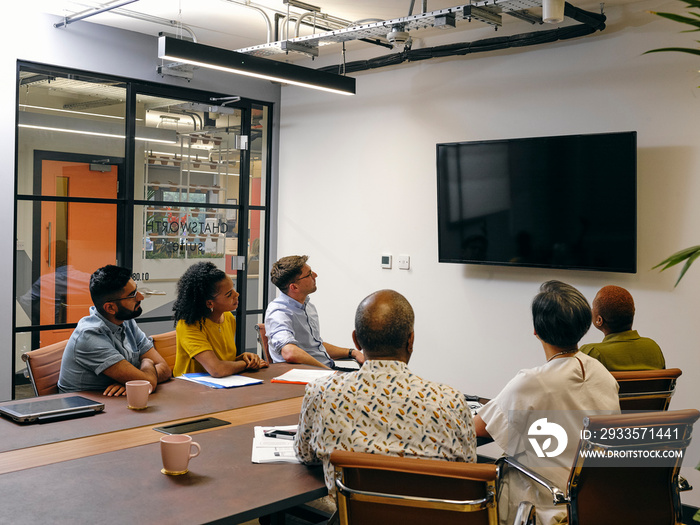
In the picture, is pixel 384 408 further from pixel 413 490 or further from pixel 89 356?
pixel 89 356

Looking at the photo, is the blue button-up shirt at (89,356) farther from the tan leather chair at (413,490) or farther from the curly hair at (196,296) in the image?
the tan leather chair at (413,490)

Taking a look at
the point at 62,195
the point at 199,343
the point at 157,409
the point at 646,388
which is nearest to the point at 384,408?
the point at 157,409

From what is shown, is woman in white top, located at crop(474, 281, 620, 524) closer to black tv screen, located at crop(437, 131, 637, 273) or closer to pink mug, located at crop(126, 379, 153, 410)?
pink mug, located at crop(126, 379, 153, 410)

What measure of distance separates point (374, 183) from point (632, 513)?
3.75 meters

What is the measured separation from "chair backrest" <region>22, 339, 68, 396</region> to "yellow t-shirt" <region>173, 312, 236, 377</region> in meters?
0.53

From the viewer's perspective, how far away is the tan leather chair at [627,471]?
6.47 feet

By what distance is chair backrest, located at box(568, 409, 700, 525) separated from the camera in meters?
1.97

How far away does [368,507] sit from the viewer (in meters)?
1.69

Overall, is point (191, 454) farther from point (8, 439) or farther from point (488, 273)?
point (488, 273)

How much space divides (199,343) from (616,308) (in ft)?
6.28

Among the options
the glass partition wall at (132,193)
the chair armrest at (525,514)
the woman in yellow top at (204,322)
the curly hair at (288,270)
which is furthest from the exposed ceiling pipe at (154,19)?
the chair armrest at (525,514)

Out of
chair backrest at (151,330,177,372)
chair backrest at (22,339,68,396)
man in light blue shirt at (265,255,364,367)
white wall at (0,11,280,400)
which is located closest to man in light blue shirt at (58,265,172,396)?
chair backrest at (22,339,68,396)

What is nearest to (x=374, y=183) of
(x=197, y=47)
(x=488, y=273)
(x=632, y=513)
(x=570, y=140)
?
(x=488, y=273)

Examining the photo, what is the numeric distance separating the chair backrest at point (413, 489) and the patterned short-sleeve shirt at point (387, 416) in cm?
20
